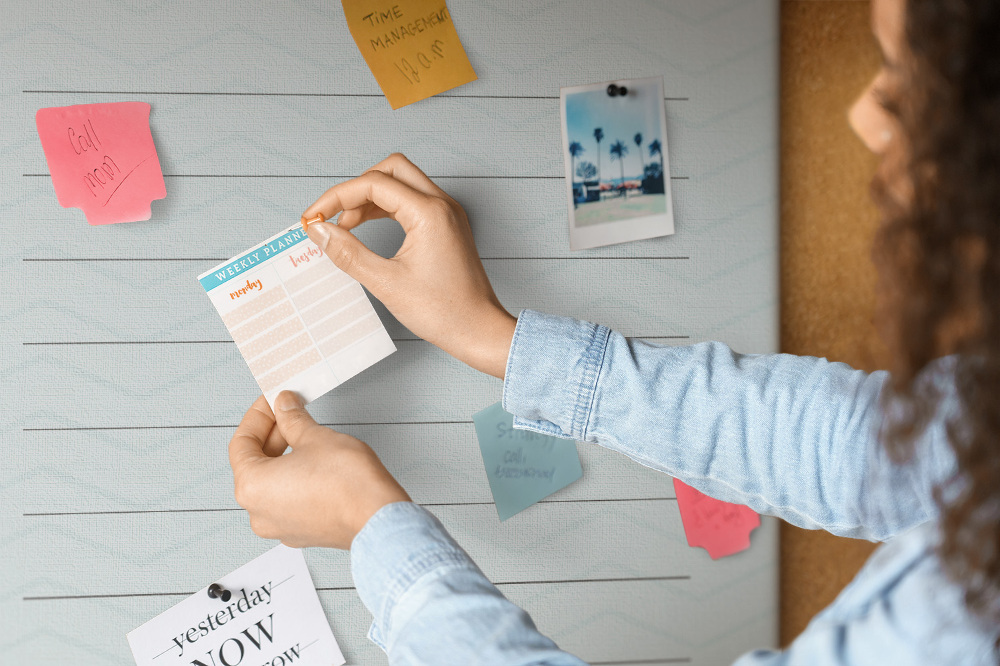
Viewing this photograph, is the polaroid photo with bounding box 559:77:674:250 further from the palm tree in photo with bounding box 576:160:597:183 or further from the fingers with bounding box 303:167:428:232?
the fingers with bounding box 303:167:428:232

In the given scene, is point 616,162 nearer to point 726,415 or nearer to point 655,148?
point 655,148

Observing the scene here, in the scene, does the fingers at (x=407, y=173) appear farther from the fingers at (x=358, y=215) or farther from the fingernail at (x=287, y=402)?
the fingernail at (x=287, y=402)

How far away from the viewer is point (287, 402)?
0.70m

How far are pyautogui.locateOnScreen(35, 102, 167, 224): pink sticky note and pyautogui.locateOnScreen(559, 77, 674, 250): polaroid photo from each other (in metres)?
0.47

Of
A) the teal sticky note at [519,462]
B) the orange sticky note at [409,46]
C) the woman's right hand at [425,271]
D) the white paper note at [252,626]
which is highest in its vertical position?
the orange sticky note at [409,46]

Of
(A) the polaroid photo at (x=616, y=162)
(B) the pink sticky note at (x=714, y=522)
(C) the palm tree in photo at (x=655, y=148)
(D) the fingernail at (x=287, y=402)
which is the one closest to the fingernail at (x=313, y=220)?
(D) the fingernail at (x=287, y=402)

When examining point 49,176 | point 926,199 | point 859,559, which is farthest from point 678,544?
point 49,176

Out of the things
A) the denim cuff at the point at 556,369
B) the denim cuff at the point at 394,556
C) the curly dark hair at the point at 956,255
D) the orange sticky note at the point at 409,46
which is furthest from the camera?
the orange sticky note at the point at 409,46

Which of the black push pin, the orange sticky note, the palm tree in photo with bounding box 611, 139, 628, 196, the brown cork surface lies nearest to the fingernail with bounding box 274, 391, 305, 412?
the black push pin

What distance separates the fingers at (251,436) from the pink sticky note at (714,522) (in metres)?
0.50

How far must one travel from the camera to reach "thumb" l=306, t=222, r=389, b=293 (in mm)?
678

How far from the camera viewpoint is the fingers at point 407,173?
0.72m

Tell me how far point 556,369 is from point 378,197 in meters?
0.25

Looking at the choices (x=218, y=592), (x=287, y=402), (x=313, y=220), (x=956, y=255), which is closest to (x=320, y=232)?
(x=313, y=220)
